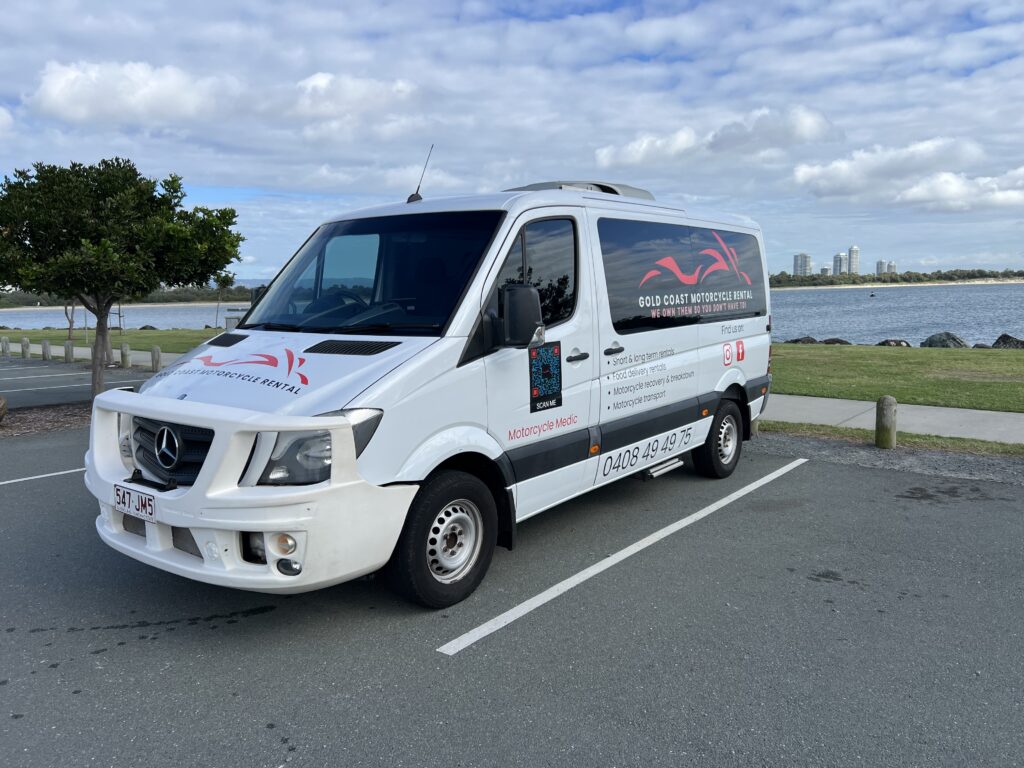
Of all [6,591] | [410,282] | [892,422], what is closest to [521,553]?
[410,282]

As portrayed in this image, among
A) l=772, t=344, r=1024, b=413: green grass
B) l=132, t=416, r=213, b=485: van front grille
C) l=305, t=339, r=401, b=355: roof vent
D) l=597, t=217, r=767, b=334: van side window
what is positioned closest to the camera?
l=132, t=416, r=213, b=485: van front grille

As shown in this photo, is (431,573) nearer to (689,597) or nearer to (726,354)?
(689,597)

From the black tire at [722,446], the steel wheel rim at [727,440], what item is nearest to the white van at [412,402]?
the black tire at [722,446]

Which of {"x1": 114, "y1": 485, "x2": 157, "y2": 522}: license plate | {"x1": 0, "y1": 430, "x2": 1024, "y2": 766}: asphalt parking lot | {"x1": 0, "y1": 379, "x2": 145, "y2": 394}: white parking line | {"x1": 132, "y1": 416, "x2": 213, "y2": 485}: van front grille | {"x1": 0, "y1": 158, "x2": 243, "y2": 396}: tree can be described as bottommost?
{"x1": 0, "y1": 430, "x2": 1024, "y2": 766}: asphalt parking lot

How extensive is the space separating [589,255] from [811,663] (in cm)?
292

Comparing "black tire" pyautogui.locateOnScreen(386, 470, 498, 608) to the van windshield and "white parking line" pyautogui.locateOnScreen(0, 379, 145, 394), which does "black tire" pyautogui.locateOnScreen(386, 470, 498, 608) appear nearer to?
the van windshield

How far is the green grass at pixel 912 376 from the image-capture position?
1193 centimetres

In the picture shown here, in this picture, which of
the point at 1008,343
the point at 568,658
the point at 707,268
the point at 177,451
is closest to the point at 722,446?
the point at 707,268

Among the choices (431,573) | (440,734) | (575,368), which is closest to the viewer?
(440,734)

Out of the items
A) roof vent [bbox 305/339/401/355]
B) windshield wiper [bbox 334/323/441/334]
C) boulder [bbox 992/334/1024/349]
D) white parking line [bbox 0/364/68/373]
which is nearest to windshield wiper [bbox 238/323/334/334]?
windshield wiper [bbox 334/323/441/334]

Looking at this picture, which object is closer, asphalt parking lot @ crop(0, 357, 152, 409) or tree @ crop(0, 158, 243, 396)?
tree @ crop(0, 158, 243, 396)

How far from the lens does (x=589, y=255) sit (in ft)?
18.1

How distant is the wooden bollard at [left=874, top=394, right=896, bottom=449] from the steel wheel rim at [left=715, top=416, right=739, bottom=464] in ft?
6.78

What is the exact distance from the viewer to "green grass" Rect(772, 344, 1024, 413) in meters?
11.9
